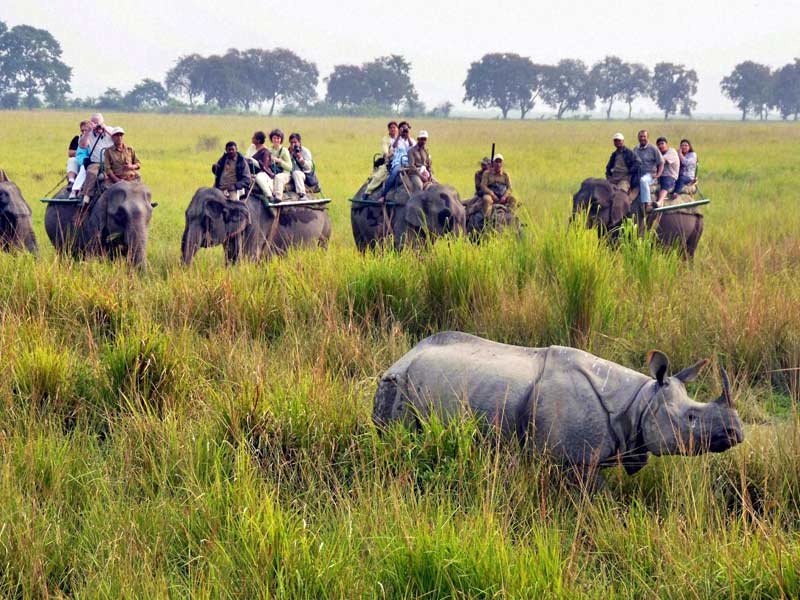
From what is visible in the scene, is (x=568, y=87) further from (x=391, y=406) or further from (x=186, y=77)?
(x=391, y=406)

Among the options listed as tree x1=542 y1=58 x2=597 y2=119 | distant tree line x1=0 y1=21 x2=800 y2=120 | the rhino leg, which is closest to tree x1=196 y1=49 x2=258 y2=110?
distant tree line x1=0 y1=21 x2=800 y2=120

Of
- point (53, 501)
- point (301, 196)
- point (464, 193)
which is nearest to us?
point (53, 501)

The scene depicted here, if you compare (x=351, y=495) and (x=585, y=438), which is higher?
(x=585, y=438)

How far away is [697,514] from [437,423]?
3.98 feet

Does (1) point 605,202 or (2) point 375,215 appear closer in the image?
(1) point 605,202

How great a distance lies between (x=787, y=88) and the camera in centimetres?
9138

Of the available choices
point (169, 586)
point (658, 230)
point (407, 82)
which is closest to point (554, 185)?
point (658, 230)

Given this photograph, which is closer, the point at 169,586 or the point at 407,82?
the point at 169,586

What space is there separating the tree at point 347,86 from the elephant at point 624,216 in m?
83.7

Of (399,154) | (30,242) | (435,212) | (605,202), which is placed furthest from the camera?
(399,154)

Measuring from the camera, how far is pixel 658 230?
11664 millimetres

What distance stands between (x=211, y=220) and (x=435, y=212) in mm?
2548

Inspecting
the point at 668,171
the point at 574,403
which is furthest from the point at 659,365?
the point at 668,171

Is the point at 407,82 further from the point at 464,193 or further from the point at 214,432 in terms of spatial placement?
the point at 214,432
